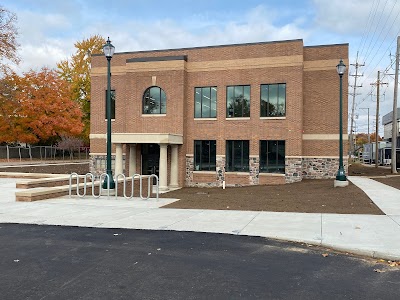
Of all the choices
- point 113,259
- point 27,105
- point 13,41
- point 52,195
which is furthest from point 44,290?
point 27,105

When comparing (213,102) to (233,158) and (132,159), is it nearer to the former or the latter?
(233,158)

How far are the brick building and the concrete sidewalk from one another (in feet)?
37.3

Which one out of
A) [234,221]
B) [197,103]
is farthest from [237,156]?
[234,221]

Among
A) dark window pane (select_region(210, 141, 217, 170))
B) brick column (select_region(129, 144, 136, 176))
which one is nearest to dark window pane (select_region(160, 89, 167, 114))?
brick column (select_region(129, 144, 136, 176))

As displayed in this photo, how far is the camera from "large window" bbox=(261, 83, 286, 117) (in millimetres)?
25062

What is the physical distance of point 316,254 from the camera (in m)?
7.03

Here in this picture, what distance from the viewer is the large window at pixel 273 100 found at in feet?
82.2

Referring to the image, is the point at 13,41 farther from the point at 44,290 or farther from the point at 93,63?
the point at 44,290

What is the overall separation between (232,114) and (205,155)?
3431 mm

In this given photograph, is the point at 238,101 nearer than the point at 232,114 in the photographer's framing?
Yes

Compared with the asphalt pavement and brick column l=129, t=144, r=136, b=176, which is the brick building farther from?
the asphalt pavement

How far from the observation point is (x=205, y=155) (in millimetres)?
26844

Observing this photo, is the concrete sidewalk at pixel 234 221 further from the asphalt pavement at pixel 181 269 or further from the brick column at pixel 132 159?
the brick column at pixel 132 159

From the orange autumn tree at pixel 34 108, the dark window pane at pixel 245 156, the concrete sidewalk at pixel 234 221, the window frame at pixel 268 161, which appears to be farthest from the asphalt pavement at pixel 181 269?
the orange autumn tree at pixel 34 108
